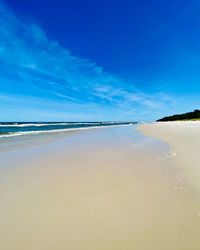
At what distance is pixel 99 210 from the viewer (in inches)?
75.8

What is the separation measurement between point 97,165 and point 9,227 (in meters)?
2.48

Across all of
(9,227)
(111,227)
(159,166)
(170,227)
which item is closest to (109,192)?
(111,227)

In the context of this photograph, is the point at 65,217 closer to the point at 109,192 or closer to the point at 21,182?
the point at 109,192

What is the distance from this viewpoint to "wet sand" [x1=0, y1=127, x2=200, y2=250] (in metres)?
1.44

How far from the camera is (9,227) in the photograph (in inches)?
65.1

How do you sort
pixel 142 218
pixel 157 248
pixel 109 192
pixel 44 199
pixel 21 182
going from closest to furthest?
1. pixel 157 248
2. pixel 142 218
3. pixel 44 199
4. pixel 109 192
5. pixel 21 182

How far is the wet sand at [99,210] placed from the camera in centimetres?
144

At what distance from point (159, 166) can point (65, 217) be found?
2976 mm

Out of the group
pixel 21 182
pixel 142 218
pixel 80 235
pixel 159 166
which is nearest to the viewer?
pixel 80 235

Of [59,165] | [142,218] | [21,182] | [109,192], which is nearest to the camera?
[142,218]

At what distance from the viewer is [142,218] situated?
1.76m

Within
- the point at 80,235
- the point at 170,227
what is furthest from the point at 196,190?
the point at 80,235

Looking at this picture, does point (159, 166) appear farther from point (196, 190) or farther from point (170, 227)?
point (170, 227)

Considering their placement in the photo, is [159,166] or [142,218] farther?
[159,166]
